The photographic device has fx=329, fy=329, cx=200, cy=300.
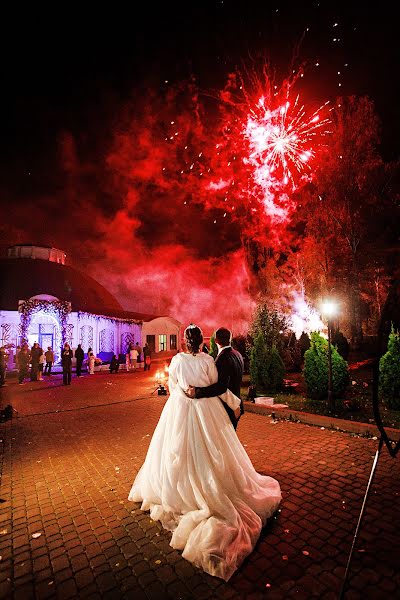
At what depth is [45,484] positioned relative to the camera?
5133 mm

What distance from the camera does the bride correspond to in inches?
134

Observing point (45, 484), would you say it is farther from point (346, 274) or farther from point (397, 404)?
point (346, 274)

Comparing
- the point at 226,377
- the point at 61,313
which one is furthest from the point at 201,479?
the point at 61,313

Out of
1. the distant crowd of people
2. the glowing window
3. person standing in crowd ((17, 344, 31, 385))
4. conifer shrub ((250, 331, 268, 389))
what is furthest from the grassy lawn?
the glowing window

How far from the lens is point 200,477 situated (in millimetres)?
3768

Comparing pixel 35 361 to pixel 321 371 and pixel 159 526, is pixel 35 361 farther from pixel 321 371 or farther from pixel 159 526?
pixel 159 526

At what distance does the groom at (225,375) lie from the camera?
3.96m

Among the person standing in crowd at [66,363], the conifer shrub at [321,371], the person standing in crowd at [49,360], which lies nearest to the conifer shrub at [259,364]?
the conifer shrub at [321,371]

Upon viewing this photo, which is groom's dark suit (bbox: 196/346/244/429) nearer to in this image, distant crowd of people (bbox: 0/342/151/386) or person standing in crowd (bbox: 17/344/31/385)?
distant crowd of people (bbox: 0/342/151/386)

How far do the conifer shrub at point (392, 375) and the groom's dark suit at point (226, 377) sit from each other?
19.3ft

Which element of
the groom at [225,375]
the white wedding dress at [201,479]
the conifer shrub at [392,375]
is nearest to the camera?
the white wedding dress at [201,479]

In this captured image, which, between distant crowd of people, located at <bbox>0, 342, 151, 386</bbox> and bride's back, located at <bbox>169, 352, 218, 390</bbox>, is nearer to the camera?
bride's back, located at <bbox>169, 352, 218, 390</bbox>

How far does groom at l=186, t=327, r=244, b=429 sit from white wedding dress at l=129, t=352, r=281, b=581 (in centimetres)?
9

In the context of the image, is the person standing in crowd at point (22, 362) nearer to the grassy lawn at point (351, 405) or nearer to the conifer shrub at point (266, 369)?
the grassy lawn at point (351, 405)
